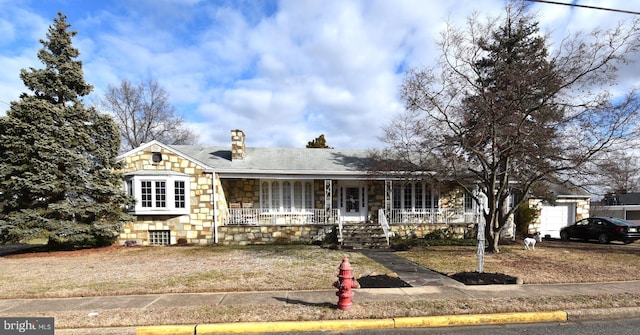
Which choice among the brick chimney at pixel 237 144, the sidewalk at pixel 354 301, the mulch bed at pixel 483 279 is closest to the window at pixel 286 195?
the brick chimney at pixel 237 144

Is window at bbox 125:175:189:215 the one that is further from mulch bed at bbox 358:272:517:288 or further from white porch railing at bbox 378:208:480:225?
white porch railing at bbox 378:208:480:225

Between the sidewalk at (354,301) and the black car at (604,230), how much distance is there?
10.9 meters

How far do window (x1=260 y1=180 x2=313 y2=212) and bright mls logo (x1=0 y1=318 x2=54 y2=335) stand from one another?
11.4 m

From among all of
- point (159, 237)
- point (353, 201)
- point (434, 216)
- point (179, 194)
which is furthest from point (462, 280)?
point (159, 237)

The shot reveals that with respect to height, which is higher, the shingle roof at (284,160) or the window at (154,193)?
the shingle roof at (284,160)

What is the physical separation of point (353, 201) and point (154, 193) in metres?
9.29

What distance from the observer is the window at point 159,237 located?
1430cm

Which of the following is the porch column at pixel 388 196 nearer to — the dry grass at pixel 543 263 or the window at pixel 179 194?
the dry grass at pixel 543 263

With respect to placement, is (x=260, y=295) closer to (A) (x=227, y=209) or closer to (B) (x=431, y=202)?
(A) (x=227, y=209)

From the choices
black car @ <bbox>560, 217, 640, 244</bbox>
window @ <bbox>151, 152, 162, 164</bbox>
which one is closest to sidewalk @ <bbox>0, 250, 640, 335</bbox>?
window @ <bbox>151, 152, 162, 164</bbox>

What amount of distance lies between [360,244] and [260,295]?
25.5ft

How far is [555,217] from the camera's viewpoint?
802 inches

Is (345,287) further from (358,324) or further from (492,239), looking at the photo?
(492,239)

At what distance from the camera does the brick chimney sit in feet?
52.0
